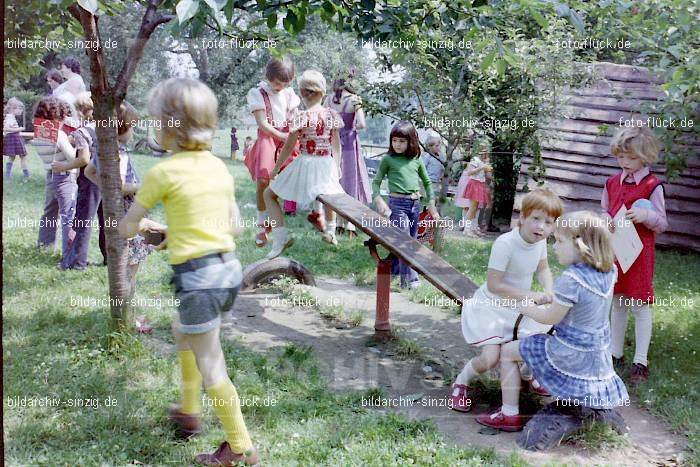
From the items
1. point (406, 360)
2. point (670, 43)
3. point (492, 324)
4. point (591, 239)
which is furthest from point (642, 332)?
point (670, 43)

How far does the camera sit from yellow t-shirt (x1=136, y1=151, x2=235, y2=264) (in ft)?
9.28

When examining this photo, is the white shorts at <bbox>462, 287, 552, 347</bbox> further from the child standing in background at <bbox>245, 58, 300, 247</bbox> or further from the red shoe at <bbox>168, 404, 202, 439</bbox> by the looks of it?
the child standing in background at <bbox>245, 58, 300, 247</bbox>

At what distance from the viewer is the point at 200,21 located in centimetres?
316

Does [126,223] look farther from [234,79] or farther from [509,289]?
[234,79]

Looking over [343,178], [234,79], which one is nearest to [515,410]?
[343,178]

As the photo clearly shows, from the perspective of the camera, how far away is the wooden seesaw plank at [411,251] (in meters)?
4.53

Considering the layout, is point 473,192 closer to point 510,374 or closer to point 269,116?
point 269,116

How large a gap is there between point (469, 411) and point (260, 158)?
3.15m

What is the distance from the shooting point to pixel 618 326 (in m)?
4.91

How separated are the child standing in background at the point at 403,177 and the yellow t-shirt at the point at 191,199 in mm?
3720

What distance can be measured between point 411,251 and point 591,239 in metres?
1.55

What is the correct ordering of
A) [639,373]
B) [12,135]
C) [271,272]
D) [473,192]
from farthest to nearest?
[473,192]
[12,135]
[271,272]
[639,373]

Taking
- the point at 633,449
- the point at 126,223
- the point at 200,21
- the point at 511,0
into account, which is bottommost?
the point at 633,449

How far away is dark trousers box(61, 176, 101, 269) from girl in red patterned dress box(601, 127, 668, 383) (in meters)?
4.50
